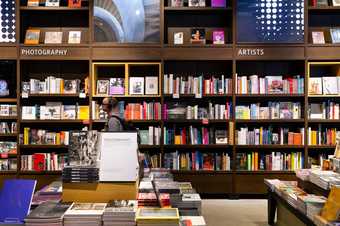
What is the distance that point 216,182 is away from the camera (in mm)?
7156

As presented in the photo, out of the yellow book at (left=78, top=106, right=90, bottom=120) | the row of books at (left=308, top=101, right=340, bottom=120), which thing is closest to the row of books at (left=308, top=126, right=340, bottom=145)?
the row of books at (left=308, top=101, right=340, bottom=120)

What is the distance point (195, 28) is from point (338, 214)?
4.65 m

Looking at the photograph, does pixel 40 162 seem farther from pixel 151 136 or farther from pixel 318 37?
pixel 318 37

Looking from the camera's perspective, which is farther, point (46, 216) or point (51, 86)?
point (51, 86)

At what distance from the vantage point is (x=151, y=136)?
23.5 ft

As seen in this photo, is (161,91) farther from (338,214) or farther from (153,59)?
(338,214)

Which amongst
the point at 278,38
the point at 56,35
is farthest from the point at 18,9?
the point at 278,38

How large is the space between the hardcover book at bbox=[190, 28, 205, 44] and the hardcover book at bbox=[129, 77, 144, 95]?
107 centimetres

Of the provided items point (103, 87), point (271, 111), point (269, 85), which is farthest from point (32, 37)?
point (271, 111)

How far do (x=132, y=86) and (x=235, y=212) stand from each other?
8.45 ft

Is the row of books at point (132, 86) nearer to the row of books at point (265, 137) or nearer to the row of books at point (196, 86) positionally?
the row of books at point (196, 86)

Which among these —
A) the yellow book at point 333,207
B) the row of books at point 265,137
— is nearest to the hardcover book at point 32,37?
the row of books at point 265,137

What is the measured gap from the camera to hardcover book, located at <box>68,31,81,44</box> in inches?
287

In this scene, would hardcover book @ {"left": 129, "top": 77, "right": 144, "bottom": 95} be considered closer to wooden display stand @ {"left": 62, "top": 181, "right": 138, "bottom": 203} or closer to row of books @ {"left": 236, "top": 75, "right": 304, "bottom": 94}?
row of books @ {"left": 236, "top": 75, "right": 304, "bottom": 94}
